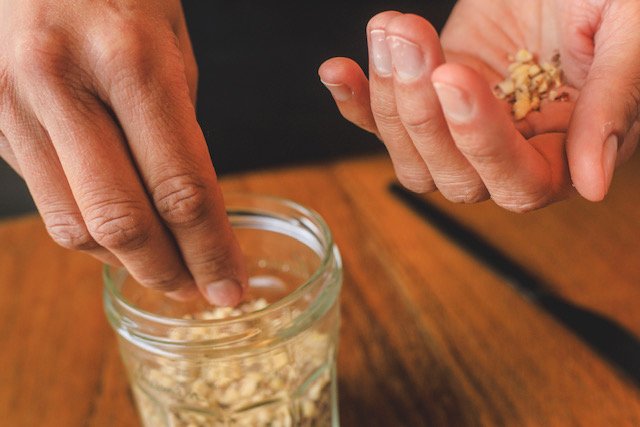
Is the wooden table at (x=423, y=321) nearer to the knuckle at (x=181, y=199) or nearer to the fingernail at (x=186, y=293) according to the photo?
the fingernail at (x=186, y=293)

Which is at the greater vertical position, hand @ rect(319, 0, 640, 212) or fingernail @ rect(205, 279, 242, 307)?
hand @ rect(319, 0, 640, 212)

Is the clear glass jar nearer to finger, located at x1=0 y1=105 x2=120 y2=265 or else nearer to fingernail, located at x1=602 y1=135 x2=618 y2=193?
finger, located at x1=0 y1=105 x2=120 y2=265

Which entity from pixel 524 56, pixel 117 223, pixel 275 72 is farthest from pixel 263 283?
pixel 275 72

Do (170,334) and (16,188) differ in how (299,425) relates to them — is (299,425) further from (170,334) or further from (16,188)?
(16,188)

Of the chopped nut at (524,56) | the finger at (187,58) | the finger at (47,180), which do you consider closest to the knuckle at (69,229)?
the finger at (47,180)

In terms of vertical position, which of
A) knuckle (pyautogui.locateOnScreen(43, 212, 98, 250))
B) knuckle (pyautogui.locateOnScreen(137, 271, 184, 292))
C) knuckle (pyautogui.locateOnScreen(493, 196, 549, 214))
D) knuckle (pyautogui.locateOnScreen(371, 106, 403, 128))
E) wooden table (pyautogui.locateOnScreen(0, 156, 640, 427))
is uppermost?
knuckle (pyautogui.locateOnScreen(371, 106, 403, 128))

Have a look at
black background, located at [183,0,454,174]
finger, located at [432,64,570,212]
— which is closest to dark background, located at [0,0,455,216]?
black background, located at [183,0,454,174]
